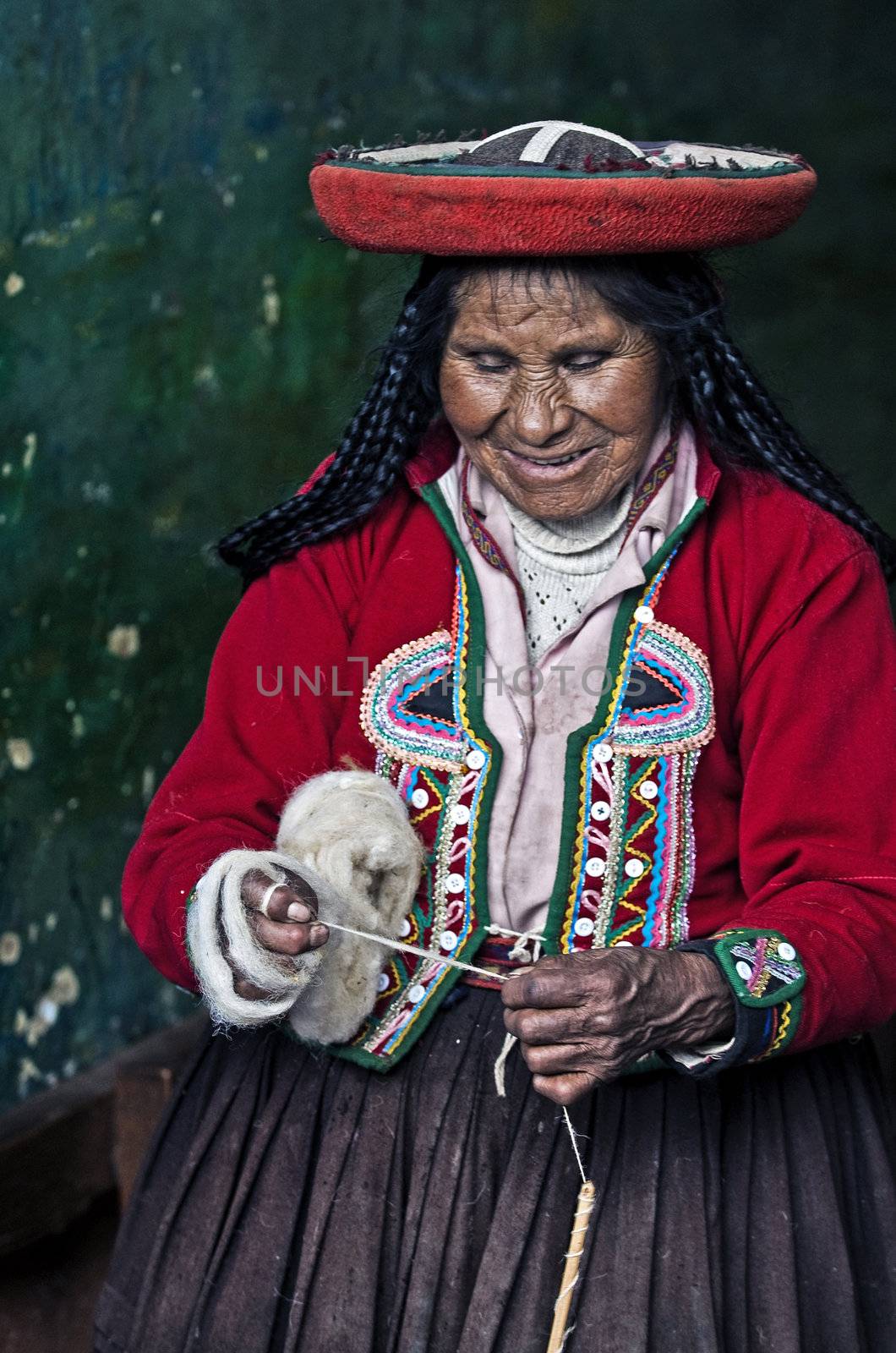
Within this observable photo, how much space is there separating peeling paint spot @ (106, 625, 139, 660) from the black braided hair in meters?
0.72

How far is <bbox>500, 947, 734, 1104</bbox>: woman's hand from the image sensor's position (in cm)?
164

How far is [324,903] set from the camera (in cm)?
180

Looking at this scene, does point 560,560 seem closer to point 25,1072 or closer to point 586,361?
point 586,361

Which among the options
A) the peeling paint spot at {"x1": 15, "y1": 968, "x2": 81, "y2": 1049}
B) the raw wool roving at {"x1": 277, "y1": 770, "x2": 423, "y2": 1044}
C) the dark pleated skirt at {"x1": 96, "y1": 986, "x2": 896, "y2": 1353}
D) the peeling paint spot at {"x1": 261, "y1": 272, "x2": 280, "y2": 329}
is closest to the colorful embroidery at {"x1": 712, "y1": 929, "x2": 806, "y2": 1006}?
the dark pleated skirt at {"x1": 96, "y1": 986, "x2": 896, "y2": 1353}

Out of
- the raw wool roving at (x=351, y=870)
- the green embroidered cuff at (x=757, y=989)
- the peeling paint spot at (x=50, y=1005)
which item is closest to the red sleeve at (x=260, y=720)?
the raw wool roving at (x=351, y=870)

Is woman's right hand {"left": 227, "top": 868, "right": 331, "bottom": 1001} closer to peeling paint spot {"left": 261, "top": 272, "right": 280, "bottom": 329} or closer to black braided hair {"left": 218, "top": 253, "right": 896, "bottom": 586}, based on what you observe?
black braided hair {"left": 218, "top": 253, "right": 896, "bottom": 586}

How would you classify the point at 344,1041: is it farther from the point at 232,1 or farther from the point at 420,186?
the point at 232,1

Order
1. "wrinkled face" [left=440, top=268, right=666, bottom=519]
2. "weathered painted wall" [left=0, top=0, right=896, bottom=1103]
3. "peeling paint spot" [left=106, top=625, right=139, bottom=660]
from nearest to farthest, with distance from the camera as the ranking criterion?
"wrinkled face" [left=440, top=268, right=666, bottom=519] < "weathered painted wall" [left=0, top=0, right=896, bottom=1103] < "peeling paint spot" [left=106, top=625, right=139, bottom=660]

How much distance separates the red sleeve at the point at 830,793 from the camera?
5.91ft

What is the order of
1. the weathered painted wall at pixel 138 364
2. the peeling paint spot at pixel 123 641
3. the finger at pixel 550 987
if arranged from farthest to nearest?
the peeling paint spot at pixel 123 641 < the weathered painted wall at pixel 138 364 < the finger at pixel 550 987

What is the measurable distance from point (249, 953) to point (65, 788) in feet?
3.64

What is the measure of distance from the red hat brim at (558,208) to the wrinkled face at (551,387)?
0.08 m

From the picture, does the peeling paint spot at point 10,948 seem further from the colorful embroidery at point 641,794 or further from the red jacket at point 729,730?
the colorful embroidery at point 641,794

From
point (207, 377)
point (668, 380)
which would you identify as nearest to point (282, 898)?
point (668, 380)
